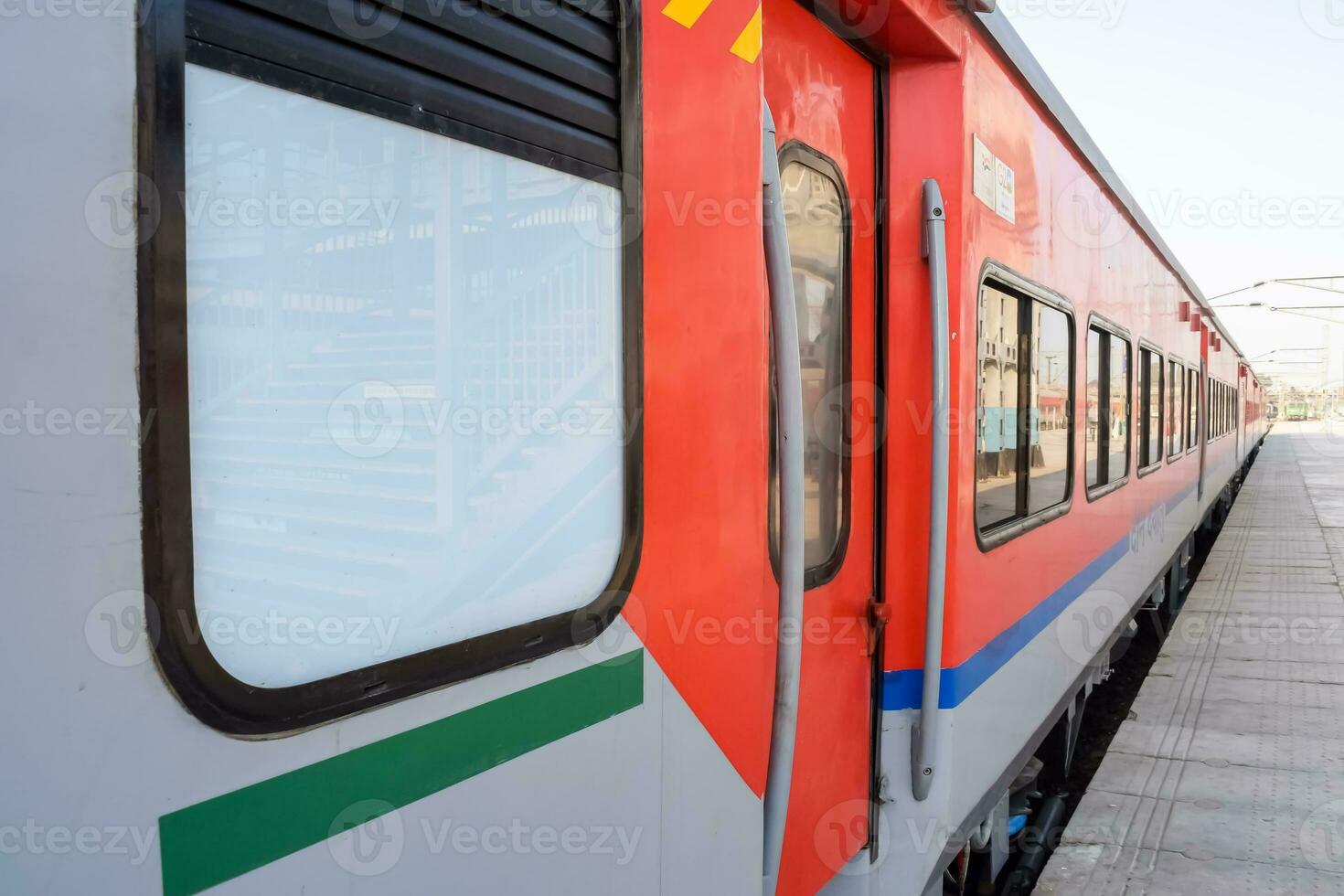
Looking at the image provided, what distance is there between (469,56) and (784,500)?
0.99 m

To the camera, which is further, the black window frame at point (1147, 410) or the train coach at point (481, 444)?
the black window frame at point (1147, 410)

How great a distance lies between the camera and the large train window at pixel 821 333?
233 centimetres

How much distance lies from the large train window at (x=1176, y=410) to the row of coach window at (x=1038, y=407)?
2.15m

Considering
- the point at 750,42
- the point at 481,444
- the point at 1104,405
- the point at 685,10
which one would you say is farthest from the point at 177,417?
the point at 1104,405

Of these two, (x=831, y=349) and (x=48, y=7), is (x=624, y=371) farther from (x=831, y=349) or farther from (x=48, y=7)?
(x=831, y=349)

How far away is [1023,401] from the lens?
355 cm

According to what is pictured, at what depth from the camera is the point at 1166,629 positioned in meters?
9.76

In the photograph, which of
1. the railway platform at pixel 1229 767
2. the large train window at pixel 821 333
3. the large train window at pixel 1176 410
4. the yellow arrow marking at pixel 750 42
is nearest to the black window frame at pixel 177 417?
the yellow arrow marking at pixel 750 42

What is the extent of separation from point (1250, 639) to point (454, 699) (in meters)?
8.25

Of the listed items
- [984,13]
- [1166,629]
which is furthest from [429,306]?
[1166,629]

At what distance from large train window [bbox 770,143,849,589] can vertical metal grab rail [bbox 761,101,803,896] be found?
43 cm

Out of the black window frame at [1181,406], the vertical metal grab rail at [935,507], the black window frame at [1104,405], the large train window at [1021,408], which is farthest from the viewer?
the black window frame at [1181,406]

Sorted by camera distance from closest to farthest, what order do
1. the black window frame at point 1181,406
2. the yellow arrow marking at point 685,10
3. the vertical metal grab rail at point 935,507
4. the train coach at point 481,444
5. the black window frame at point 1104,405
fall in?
the train coach at point 481,444, the yellow arrow marking at point 685,10, the vertical metal grab rail at point 935,507, the black window frame at point 1104,405, the black window frame at point 1181,406

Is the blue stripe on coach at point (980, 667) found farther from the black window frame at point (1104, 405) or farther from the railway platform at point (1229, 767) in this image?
the railway platform at point (1229, 767)
